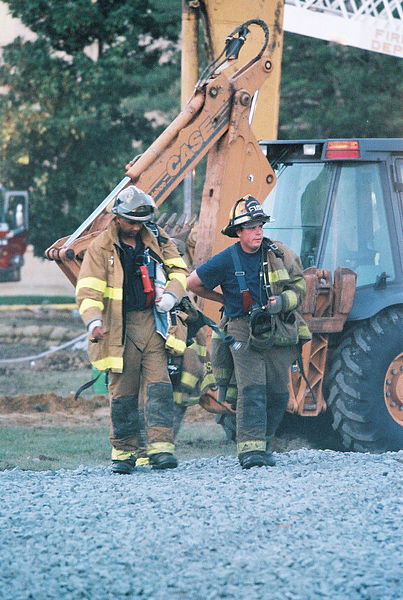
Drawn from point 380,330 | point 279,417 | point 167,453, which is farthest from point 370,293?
point 167,453

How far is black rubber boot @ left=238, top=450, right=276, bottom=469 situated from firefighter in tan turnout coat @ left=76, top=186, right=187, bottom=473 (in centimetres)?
47

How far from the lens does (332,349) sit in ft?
27.2

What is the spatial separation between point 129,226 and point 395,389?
2.48m

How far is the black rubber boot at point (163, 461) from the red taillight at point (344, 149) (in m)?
2.75

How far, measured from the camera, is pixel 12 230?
21172 mm

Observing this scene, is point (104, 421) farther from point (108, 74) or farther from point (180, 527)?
point (108, 74)

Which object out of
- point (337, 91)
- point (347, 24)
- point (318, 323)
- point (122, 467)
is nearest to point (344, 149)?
point (318, 323)

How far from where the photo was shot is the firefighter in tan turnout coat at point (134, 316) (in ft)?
23.1

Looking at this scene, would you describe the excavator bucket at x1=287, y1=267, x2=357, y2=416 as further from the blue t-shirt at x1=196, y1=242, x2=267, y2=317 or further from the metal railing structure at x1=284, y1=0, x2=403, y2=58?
the metal railing structure at x1=284, y1=0, x2=403, y2=58

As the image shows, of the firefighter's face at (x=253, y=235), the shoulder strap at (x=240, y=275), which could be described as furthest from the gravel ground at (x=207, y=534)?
the firefighter's face at (x=253, y=235)

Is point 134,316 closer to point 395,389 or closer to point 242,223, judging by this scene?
point 242,223

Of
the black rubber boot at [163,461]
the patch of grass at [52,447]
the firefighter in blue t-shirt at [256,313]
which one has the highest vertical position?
the firefighter in blue t-shirt at [256,313]

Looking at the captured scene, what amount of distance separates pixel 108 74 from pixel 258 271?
14.6m

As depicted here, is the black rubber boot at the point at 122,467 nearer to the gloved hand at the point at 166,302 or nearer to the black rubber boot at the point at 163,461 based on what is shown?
the black rubber boot at the point at 163,461
